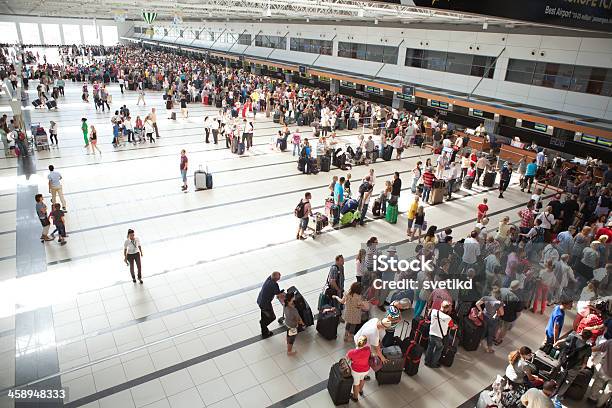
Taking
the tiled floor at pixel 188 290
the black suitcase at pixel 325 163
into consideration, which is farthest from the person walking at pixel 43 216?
the black suitcase at pixel 325 163

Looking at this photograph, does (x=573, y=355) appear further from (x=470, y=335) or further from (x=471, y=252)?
(x=471, y=252)

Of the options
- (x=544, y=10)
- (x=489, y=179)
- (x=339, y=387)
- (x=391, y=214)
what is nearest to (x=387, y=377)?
(x=339, y=387)

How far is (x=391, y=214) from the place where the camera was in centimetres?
1058

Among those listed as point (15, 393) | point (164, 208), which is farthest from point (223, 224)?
point (15, 393)

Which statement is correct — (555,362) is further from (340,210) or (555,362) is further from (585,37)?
(585,37)

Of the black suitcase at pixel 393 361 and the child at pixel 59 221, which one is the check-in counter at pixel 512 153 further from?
the child at pixel 59 221

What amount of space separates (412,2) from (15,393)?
7.05 m

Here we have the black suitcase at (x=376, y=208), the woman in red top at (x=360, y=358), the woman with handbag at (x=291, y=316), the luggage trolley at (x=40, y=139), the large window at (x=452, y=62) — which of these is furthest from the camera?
the large window at (x=452, y=62)

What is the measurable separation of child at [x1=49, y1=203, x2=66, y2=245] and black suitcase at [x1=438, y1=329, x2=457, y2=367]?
26.1 feet

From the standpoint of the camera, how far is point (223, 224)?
10102mm

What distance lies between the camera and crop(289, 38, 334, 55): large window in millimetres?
29844

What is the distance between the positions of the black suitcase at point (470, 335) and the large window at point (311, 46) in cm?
2675

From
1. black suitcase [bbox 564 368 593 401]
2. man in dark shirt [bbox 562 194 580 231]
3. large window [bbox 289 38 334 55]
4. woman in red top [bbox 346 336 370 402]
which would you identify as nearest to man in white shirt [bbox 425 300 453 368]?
woman in red top [bbox 346 336 370 402]

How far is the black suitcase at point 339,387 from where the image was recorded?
5.10 meters
